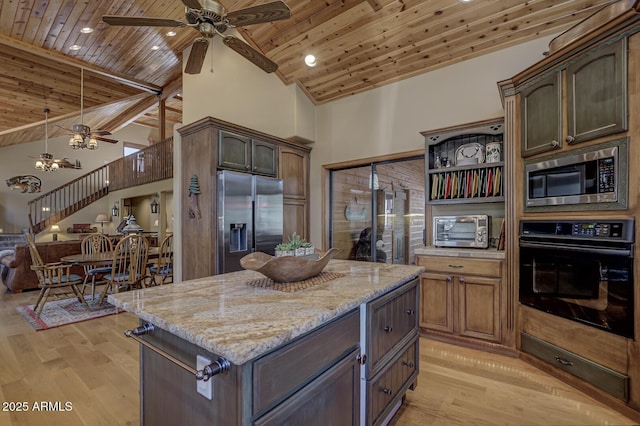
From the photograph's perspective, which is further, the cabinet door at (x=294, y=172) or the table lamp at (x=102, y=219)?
the table lamp at (x=102, y=219)

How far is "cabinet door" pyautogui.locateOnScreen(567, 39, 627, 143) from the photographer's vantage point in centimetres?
204

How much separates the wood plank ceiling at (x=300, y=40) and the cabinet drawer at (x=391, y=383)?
2.79 metres

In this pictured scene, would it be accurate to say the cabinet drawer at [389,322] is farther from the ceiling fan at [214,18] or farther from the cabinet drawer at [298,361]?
the ceiling fan at [214,18]

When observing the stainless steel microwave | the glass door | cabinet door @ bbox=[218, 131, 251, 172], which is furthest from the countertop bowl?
the glass door

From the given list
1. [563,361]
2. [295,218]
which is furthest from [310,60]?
[563,361]

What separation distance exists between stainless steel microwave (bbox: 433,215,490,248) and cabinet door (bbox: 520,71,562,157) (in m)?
0.79

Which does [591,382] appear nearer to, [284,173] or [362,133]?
[362,133]

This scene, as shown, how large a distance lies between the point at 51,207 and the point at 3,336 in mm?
8817

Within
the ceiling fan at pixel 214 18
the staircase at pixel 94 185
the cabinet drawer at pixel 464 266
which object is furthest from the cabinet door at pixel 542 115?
the staircase at pixel 94 185

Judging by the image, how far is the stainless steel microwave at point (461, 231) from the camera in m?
3.17

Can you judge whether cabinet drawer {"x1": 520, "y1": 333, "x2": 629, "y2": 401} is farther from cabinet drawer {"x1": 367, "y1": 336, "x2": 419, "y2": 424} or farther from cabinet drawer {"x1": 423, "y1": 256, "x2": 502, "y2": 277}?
cabinet drawer {"x1": 367, "y1": 336, "x2": 419, "y2": 424}

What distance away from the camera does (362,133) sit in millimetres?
4461

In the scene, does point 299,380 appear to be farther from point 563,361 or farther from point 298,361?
point 563,361

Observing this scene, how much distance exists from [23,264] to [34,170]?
7.12 meters
